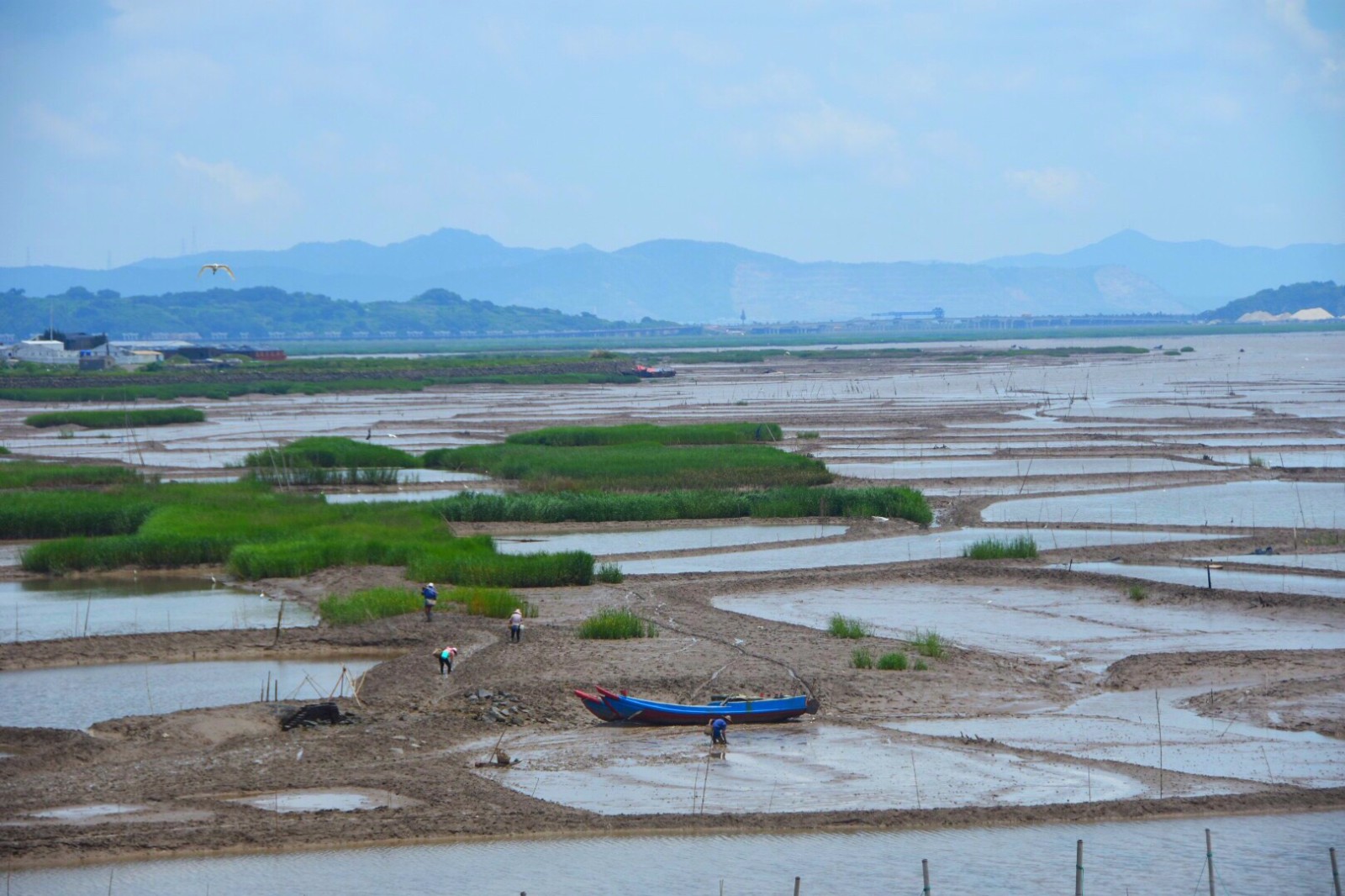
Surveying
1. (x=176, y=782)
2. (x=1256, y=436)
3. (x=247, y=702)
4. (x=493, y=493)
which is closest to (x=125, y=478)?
(x=493, y=493)

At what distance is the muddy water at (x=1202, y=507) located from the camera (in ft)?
96.8

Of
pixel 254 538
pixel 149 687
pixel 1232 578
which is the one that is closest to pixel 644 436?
pixel 254 538

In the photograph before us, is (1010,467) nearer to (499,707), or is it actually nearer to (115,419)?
(499,707)

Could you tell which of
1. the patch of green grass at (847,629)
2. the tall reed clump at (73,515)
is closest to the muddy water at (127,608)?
the tall reed clump at (73,515)

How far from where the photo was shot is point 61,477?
35938 mm

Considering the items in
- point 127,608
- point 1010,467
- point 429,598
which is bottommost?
point 127,608

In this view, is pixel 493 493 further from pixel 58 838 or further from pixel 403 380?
pixel 403 380

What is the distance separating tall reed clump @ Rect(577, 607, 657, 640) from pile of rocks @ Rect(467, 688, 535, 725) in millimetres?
3263

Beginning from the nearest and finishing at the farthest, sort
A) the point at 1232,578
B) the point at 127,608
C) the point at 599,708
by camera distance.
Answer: the point at 599,708, the point at 127,608, the point at 1232,578

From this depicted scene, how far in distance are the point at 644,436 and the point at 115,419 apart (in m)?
26.4

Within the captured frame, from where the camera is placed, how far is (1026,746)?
14250 millimetres

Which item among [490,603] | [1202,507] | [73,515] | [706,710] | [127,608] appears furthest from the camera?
[1202,507]

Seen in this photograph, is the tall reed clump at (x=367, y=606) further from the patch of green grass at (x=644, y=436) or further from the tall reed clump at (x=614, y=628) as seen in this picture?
the patch of green grass at (x=644, y=436)

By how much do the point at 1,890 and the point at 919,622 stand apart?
1329 centimetres
